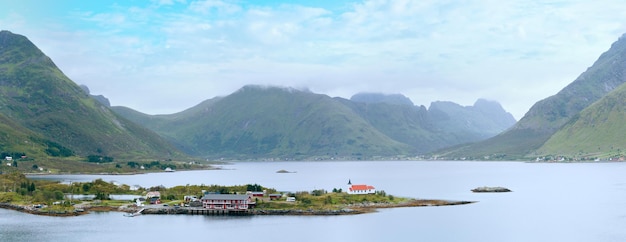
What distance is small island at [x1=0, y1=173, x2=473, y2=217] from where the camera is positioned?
11906cm

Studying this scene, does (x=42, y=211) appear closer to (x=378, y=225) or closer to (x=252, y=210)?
(x=252, y=210)

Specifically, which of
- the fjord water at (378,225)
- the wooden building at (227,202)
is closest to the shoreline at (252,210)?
the wooden building at (227,202)

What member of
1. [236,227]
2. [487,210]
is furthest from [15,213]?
[487,210]

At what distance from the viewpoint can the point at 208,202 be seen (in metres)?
123

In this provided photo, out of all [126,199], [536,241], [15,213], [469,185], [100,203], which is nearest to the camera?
[536,241]

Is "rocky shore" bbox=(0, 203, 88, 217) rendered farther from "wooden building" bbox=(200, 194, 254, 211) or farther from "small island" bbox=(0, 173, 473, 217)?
"wooden building" bbox=(200, 194, 254, 211)

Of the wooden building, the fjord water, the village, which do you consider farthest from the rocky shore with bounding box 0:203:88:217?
the wooden building

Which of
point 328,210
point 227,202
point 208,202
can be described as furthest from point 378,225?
point 208,202

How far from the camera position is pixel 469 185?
620ft

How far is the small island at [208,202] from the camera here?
119 metres

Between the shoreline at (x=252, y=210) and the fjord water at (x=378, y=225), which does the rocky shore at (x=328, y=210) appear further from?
the fjord water at (x=378, y=225)

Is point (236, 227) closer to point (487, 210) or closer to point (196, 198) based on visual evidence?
point (196, 198)

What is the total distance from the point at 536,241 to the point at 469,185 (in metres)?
105

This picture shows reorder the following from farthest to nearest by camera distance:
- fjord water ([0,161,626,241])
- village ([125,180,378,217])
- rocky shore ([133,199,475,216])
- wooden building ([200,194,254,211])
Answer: wooden building ([200,194,254,211]), village ([125,180,378,217]), rocky shore ([133,199,475,216]), fjord water ([0,161,626,241])
